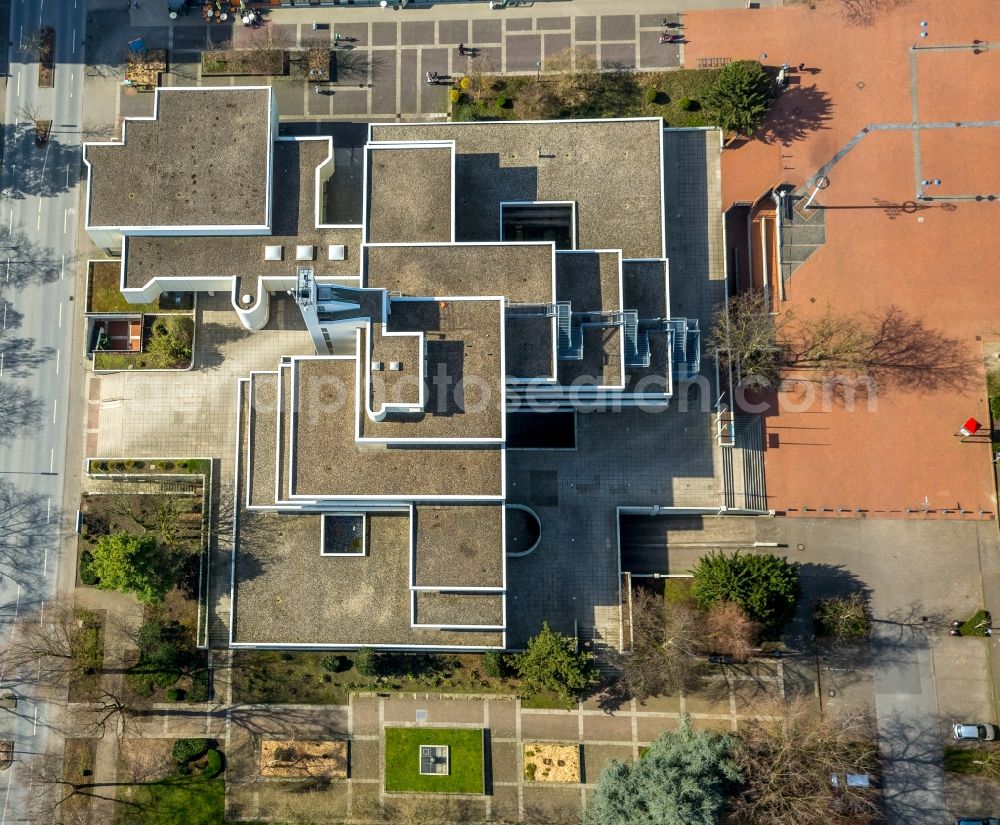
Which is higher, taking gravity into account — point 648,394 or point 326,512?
point 648,394

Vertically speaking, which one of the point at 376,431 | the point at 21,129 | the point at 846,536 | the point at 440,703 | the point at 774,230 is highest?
the point at 21,129

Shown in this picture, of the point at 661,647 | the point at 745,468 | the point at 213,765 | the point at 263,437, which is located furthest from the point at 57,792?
the point at 745,468

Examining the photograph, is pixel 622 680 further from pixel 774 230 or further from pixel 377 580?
pixel 774 230

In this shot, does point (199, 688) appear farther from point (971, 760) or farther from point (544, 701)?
point (971, 760)

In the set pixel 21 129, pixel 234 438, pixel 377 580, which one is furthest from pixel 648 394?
pixel 21 129

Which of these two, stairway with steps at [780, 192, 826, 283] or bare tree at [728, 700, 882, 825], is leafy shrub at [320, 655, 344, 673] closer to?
bare tree at [728, 700, 882, 825]

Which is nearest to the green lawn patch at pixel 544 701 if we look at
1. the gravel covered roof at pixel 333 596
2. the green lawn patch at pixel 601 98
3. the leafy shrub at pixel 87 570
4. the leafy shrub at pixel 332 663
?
the gravel covered roof at pixel 333 596

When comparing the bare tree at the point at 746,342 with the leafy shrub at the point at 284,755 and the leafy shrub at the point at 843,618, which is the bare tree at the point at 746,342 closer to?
the leafy shrub at the point at 843,618
